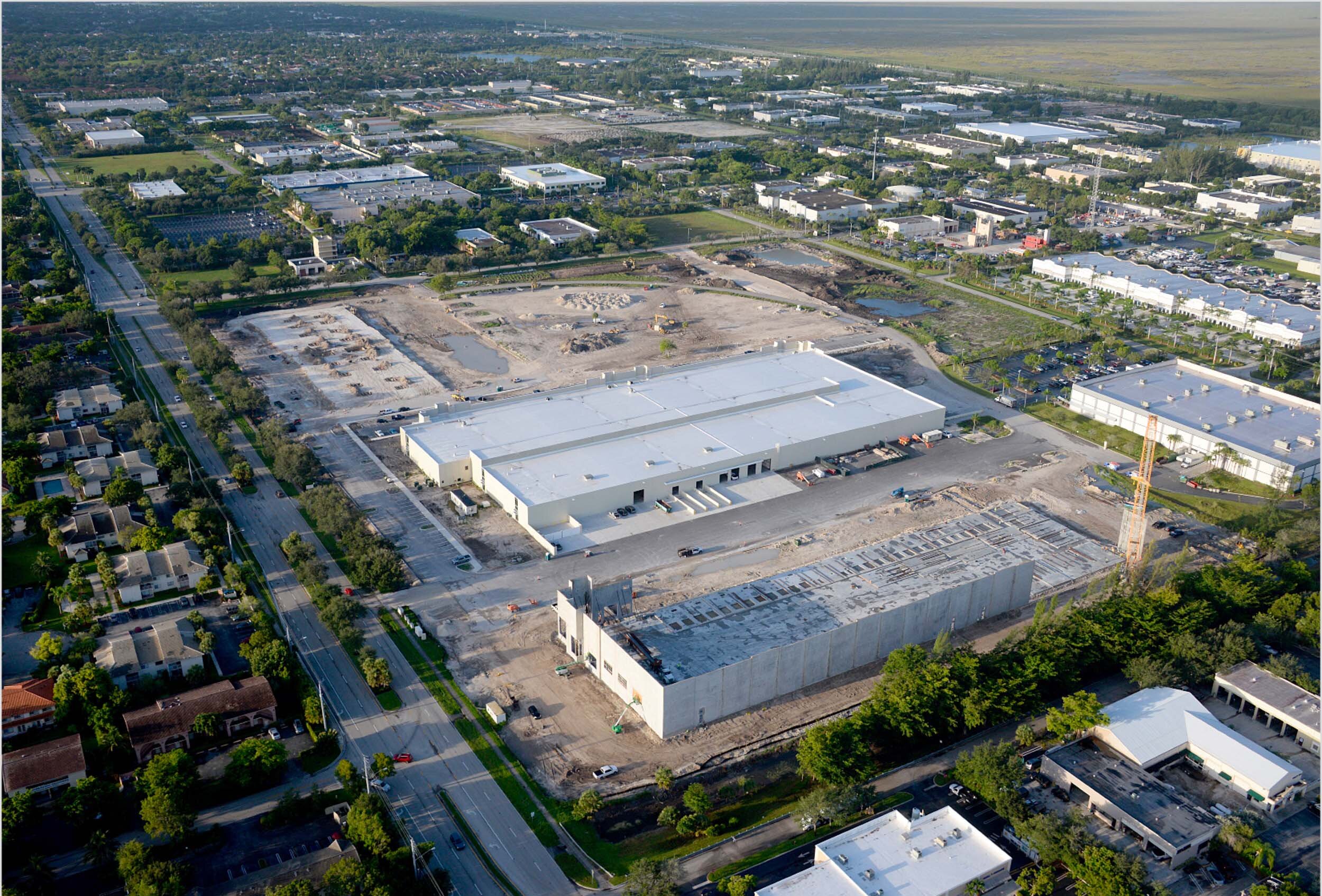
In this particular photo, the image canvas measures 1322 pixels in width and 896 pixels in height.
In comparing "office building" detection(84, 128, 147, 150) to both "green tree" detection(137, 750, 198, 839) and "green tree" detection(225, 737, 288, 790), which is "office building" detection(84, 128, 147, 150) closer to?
"green tree" detection(137, 750, 198, 839)

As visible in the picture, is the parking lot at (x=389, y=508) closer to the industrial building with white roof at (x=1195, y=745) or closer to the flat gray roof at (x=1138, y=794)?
the flat gray roof at (x=1138, y=794)

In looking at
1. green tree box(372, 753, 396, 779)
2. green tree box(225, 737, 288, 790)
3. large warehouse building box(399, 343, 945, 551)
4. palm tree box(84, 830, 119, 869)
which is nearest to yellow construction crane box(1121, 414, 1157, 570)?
large warehouse building box(399, 343, 945, 551)

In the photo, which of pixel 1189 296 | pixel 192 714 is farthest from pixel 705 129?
pixel 192 714

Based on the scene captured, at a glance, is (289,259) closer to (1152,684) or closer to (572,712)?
(572,712)

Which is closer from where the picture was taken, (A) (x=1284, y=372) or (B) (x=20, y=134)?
(A) (x=1284, y=372)

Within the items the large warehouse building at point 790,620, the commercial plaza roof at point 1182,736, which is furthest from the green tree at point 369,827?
the commercial plaza roof at point 1182,736

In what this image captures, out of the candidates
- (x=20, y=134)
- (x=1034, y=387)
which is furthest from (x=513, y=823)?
(x=20, y=134)
